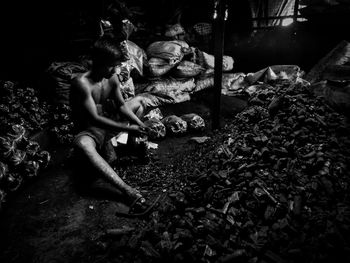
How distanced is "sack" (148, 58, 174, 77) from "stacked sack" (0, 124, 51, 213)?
10.8 ft

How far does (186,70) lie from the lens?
650 centimetres

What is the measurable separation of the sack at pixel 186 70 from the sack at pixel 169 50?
7.8 inches

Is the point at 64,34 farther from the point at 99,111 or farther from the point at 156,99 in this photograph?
the point at 99,111

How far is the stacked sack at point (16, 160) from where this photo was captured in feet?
10.1

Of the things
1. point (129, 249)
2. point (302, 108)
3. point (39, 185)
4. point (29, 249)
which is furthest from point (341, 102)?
point (39, 185)

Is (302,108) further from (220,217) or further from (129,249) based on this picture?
→ (129,249)

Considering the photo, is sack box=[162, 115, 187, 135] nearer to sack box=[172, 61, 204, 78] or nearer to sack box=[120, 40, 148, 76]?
sack box=[120, 40, 148, 76]

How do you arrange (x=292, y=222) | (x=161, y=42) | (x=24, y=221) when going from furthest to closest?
(x=161, y=42) → (x=24, y=221) → (x=292, y=222)

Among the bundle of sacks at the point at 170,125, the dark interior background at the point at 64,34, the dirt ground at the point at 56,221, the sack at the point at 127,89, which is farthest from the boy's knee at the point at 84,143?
the dark interior background at the point at 64,34

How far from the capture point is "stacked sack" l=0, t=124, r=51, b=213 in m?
3.07

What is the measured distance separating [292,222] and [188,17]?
9373 mm

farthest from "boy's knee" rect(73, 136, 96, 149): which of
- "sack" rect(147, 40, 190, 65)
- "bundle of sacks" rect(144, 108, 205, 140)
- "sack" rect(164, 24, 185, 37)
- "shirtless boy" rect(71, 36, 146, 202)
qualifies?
"sack" rect(164, 24, 185, 37)

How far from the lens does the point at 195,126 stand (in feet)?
15.7

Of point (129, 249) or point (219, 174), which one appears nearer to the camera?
point (129, 249)
